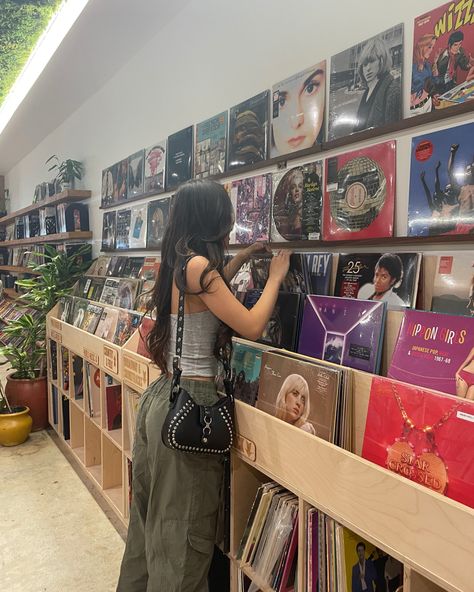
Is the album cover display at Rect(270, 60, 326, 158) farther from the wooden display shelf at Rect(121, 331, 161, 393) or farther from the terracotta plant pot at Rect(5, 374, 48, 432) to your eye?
the terracotta plant pot at Rect(5, 374, 48, 432)

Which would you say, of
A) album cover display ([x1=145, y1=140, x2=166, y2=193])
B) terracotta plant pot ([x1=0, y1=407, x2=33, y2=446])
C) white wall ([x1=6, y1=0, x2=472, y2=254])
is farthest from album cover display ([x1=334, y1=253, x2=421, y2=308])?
terracotta plant pot ([x1=0, y1=407, x2=33, y2=446])

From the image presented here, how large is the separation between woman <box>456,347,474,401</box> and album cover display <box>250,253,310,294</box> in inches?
23.6

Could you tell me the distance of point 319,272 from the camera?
148 centimetres

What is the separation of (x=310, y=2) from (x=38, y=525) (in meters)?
2.63

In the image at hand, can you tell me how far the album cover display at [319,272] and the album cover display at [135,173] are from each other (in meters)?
1.55

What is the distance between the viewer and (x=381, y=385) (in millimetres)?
1027

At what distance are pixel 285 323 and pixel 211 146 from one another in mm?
1058

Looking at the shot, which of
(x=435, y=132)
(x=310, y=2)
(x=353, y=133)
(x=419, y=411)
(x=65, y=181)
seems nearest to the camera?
(x=419, y=411)

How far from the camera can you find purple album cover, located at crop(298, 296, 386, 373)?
1.20 m

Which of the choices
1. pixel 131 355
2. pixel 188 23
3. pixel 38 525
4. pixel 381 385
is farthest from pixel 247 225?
pixel 38 525

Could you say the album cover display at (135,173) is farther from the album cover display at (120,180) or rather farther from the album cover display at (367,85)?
the album cover display at (367,85)

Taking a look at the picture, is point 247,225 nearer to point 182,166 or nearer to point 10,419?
point 182,166

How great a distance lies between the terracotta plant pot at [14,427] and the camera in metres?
3.11

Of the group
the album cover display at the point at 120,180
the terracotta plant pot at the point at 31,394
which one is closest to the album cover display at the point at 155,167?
the album cover display at the point at 120,180
